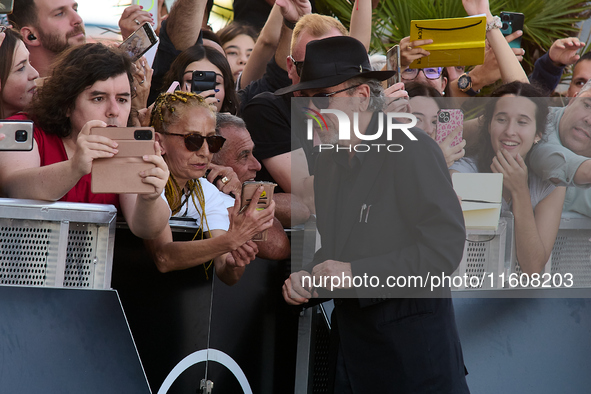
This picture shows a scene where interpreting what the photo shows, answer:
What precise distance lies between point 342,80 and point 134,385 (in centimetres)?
134

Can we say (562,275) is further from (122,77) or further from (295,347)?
(122,77)

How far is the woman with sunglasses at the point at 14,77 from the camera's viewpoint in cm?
282

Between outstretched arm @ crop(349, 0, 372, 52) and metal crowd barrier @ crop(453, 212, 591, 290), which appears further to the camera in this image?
outstretched arm @ crop(349, 0, 372, 52)

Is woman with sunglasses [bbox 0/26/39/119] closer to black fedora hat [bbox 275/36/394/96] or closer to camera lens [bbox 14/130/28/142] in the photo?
camera lens [bbox 14/130/28/142]

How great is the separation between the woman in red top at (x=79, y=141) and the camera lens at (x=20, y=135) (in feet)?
0.53

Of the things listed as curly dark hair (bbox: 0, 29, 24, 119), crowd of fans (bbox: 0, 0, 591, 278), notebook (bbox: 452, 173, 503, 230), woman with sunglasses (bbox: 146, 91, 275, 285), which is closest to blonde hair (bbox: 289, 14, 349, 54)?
crowd of fans (bbox: 0, 0, 591, 278)

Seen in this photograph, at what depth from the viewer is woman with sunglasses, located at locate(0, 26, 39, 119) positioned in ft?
9.27

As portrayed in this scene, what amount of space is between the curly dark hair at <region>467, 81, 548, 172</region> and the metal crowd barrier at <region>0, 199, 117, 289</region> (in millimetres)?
1689

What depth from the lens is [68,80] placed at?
2.59 meters

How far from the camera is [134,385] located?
239cm

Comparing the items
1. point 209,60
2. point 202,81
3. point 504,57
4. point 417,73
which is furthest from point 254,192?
point 504,57

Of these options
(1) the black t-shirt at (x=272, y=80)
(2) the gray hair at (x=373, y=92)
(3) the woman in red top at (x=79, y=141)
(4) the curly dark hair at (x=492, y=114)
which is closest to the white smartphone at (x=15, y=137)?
(3) the woman in red top at (x=79, y=141)

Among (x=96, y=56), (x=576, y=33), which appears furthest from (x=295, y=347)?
(x=576, y=33)

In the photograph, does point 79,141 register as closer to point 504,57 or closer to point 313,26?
point 313,26
